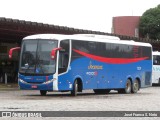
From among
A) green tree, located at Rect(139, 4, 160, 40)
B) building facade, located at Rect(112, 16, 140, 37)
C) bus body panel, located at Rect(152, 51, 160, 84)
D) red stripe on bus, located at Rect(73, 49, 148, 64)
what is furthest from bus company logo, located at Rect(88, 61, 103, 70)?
building facade, located at Rect(112, 16, 140, 37)

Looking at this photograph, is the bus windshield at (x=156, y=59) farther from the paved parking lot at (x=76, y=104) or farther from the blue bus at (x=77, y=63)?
the paved parking lot at (x=76, y=104)

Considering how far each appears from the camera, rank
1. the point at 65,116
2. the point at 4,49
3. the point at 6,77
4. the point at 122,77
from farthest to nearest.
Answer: the point at 4,49 < the point at 6,77 < the point at 122,77 < the point at 65,116

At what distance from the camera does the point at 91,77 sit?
99.5ft

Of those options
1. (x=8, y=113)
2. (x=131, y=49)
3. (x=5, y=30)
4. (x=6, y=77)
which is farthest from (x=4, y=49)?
(x=8, y=113)

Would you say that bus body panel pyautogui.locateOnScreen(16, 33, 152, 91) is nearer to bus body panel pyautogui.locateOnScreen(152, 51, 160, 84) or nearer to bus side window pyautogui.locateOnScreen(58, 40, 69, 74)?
bus side window pyautogui.locateOnScreen(58, 40, 69, 74)

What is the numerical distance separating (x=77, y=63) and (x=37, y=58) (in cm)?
235

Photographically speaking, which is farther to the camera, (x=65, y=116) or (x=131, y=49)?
(x=131, y=49)

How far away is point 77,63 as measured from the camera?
28.7m

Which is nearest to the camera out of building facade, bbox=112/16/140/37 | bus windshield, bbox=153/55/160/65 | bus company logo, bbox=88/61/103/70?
bus company logo, bbox=88/61/103/70

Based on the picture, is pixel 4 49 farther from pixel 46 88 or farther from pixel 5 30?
pixel 46 88

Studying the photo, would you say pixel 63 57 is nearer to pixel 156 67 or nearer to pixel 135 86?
pixel 135 86

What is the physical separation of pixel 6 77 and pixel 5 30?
19.8 ft

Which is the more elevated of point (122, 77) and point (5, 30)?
point (5, 30)

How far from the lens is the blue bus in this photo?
27328mm
